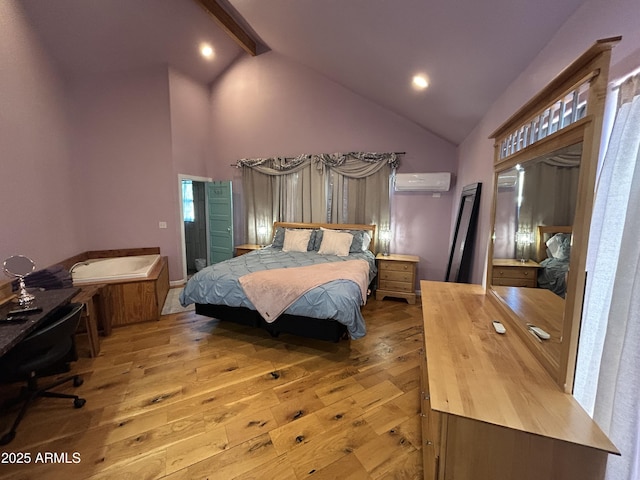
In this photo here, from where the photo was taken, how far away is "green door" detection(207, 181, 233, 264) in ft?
16.0

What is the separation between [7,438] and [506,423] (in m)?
2.64

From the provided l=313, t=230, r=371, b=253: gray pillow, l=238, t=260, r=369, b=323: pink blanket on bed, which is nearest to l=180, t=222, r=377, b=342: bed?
l=238, t=260, r=369, b=323: pink blanket on bed

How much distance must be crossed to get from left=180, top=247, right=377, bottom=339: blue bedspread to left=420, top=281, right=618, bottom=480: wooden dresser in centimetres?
112

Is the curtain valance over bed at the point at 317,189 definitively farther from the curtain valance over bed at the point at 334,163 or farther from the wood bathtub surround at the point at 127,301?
the wood bathtub surround at the point at 127,301

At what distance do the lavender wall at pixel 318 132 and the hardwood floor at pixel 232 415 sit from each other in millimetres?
1919

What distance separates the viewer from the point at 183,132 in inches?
178

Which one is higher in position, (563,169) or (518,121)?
(518,121)

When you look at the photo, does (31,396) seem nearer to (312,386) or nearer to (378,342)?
(312,386)

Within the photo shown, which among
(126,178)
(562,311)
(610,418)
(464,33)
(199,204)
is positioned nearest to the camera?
(610,418)

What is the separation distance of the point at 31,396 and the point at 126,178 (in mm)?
Answer: 3342

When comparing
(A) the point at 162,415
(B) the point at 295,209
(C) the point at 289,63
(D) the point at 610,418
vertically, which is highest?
(C) the point at 289,63

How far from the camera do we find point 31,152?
298cm

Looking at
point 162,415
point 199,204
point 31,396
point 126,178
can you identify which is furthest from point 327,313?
point 199,204

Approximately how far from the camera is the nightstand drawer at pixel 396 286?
12.6ft
